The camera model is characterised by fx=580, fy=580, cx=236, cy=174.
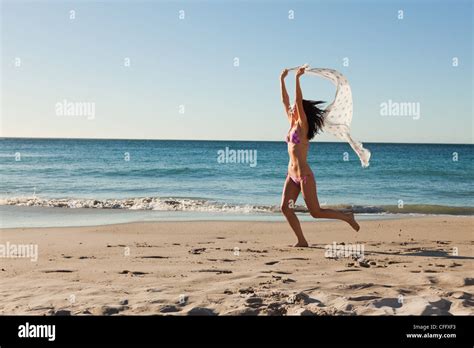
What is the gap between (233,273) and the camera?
21.5ft

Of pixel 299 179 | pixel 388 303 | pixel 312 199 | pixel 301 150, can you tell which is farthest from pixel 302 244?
pixel 388 303

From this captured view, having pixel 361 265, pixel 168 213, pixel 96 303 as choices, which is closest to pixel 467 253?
pixel 361 265

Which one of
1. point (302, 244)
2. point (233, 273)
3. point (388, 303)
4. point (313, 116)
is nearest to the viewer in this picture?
point (388, 303)

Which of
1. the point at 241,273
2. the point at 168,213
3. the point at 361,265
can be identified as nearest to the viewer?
the point at 241,273

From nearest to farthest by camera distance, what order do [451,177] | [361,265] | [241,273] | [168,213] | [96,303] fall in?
1. [96,303]
2. [241,273]
3. [361,265]
4. [168,213]
5. [451,177]

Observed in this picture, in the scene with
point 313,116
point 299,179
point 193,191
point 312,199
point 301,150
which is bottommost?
point 193,191

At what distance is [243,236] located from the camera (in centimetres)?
965

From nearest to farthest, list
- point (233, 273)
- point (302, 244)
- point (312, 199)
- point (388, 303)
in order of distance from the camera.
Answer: point (388, 303), point (233, 273), point (312, 199), point (302, 244)

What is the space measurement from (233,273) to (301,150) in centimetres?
217

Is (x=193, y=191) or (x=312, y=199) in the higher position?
(x=312, y=199)

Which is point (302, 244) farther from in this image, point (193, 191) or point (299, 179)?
point (193, 191)
